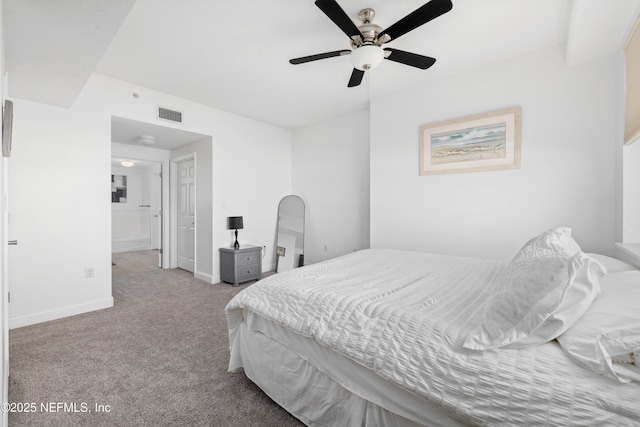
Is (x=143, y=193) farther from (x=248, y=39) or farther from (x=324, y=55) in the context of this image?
(x=324, y=55)

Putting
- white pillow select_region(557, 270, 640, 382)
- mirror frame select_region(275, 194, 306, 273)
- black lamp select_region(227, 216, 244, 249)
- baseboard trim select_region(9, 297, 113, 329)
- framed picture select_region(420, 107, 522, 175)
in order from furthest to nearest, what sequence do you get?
1. mirror frame select_region(275, 194, 306, 273)
2. black lamp select_region(227, 216, 244, 249)
3. framed picture select_region(420, 107, 522, 175)
4. baseboard trim select_region(9, 297, 113, 329)
5. white pillow select_region(557, 270, 640, 382)

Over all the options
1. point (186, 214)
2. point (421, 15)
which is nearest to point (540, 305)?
point (421, 15)

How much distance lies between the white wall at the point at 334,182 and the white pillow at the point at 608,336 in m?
3.27

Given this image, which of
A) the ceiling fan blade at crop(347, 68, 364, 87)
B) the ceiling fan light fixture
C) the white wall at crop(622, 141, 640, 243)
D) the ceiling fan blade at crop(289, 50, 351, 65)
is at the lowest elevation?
the white wall at crop(622, 141, 640, 243)

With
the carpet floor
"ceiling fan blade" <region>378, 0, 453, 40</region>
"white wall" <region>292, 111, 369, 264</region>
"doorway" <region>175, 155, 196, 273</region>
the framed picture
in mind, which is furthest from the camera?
"doorway" <region>175, 155, 196, 273</region>

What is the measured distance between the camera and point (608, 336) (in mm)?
839

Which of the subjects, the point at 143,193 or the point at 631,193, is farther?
the point at 143,193

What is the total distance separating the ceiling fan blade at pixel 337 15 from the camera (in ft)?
5.46

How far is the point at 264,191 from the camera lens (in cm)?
483

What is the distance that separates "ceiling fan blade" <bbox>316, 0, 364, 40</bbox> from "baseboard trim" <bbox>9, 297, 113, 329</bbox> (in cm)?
362

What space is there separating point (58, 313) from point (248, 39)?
3.33 m

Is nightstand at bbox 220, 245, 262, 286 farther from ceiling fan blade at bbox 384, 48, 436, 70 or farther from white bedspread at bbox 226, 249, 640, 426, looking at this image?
ceiling fan blade at bbox 384, 48, 436, 70

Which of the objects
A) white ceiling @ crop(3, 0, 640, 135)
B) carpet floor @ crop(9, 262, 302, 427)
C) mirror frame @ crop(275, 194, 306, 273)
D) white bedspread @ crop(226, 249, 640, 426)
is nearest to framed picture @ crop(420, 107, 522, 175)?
white ceiling @ crop(3, 0, 640, 135)

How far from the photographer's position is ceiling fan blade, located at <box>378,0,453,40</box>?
1.64 meters
